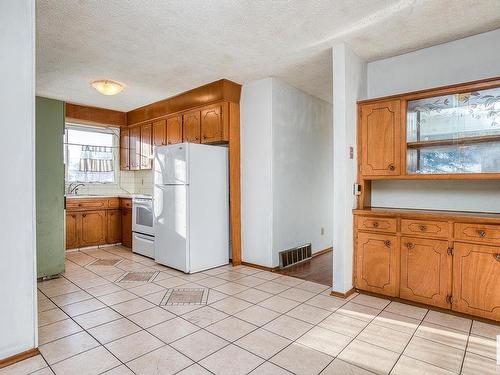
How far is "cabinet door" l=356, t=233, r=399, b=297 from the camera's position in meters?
2.99

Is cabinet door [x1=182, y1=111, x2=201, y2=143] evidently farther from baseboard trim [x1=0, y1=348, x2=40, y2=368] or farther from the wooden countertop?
baseboard trim [x1=0, y1=348, x2=40, y2=368]

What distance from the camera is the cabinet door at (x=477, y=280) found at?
2.47m

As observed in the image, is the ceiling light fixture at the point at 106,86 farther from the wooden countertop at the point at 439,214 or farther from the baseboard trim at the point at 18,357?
the wooden countertop at the point at 439,214

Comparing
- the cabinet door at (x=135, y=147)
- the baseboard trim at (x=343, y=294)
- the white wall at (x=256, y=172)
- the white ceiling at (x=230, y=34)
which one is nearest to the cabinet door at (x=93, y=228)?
the cabinet door at (x=135, y=147)

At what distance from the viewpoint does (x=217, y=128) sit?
170 inches

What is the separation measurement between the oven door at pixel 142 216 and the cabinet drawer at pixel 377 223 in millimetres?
3125

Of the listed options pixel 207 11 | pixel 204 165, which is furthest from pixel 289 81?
pixel 207 11

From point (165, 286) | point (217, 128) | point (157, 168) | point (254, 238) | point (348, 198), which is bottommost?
point (165, 286)

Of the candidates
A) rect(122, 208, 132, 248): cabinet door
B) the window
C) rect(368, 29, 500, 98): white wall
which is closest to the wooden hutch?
rect(368, 29, 500, 98): white wall

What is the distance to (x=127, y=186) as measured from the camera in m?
6.57

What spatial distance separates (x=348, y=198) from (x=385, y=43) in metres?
1.63

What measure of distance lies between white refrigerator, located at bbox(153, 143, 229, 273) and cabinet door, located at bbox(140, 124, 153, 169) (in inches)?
52.5

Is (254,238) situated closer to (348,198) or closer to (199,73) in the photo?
(348,198)

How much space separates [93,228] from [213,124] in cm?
304
